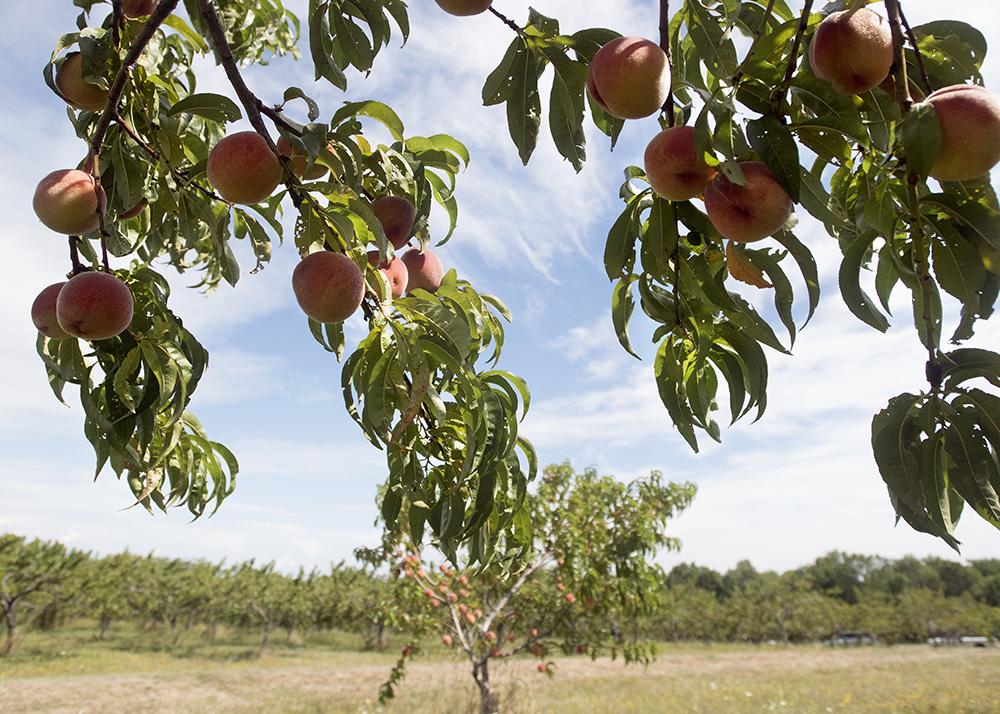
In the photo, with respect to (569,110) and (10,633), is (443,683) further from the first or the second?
(10,633)

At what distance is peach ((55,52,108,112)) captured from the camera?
50.4 inches

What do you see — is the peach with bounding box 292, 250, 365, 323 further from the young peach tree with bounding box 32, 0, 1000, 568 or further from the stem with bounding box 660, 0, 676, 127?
the stem with bounding box 660, 0, 676, 127

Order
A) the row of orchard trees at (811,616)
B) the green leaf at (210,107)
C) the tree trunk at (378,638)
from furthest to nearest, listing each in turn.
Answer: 1. the row of orchard trees at (811,616)
2. the tree trunk at (378,638)
3. the green leaf at (210,107)

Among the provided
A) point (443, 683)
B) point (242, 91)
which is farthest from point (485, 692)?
point (443, 683)

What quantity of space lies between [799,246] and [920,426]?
23 cm

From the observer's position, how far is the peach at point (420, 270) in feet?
4.78

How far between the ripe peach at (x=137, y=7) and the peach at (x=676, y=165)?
1.42 m

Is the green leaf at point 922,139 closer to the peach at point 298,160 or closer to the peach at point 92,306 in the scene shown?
the peach at point 298,160

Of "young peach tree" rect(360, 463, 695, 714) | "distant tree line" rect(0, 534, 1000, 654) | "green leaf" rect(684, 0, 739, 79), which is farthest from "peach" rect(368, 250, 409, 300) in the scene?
"distant tree line" rect(0, 534, 1000, 654)

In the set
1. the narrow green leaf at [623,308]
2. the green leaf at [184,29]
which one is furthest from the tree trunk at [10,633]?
the narrow green leaf at [623,308]

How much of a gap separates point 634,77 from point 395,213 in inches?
23.0

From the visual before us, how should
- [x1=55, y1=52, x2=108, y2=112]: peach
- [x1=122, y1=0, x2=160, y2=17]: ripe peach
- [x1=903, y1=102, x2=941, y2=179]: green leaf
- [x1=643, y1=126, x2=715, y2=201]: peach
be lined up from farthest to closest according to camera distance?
1. [x1=122, y1=0, x2=160, y2=17]: ripe peach
2. [x1=55, y1=52, x2=108, y2=112]: peach
3. [x1=643, y1=126, x2=715, y2=201]: peach
4. [x1=903, y1=102, x2=941, y2=179]: green leaf

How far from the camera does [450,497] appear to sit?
118cm

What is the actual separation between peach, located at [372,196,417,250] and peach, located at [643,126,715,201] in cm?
58
